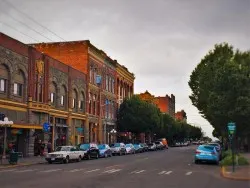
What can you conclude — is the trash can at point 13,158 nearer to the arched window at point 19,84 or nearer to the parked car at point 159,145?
the arched window at point 19,84

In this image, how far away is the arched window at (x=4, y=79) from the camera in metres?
39.0

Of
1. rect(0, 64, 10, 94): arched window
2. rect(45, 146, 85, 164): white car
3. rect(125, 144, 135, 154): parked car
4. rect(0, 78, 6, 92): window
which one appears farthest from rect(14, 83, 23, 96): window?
rect(125, 144, 135, 154): parked car

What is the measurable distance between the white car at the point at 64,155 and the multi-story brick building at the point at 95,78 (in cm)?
2225

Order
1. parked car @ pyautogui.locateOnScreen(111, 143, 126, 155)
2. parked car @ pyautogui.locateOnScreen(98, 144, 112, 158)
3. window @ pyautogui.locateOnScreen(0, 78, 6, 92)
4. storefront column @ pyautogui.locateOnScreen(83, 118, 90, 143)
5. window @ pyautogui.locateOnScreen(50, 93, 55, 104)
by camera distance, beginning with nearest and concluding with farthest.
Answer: window @ pyautogui.locateOnScreen(0, 78, 6, 92), parked car @ pyautogui.locateOnScreen(98, 144, 112, 158), window @ pyautogui.locateOnScreen(50, 93, 55, 104), parked car @ pyautogui.locateOnScreen(111, 143, 126, 155), storefront column @ pyautogui.locateOnScreen(83, 118, 90, 143)

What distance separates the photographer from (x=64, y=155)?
3484 cm

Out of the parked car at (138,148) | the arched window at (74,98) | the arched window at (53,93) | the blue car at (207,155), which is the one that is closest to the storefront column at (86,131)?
the arched window at (74,98)

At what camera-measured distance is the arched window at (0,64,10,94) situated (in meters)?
39.0

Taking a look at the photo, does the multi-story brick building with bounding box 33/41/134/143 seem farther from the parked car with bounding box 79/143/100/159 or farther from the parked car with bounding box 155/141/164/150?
the parked car with bounding box 79/143/100/159

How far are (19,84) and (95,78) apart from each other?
23.9 meters

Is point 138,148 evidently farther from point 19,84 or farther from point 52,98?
point 19,84

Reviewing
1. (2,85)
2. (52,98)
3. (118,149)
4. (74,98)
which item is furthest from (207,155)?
(74,98)

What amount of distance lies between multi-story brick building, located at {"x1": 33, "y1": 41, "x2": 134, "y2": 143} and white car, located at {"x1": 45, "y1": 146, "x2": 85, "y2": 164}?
22.2 meters

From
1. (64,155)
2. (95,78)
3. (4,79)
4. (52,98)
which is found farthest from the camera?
(95,78)

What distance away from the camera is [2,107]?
125ft
